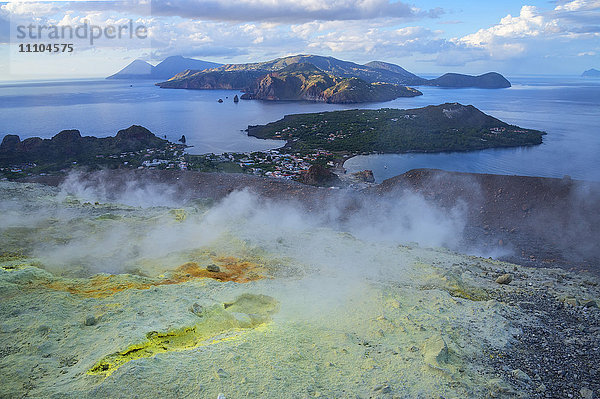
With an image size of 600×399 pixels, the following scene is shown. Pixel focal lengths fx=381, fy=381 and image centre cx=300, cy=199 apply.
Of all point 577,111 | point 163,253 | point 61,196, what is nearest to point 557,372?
point 163,253

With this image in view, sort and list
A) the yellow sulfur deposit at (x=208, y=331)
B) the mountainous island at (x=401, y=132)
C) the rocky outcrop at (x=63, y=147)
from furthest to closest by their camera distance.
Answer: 1. the mountainous island at (x=401, y=132)
2. the rocky outcrop at (x=63, y=147)
3. the yellow sulfur deposit at (x=208, y=331)

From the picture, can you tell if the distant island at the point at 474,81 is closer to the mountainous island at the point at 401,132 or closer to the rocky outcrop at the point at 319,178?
the mountainous island at the point at 401,132

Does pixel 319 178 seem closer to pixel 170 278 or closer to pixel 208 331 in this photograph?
pixel 170 278

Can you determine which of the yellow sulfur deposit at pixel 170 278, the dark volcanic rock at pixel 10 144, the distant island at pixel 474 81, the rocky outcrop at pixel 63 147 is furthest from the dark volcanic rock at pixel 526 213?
the distant island at pixel 474 81

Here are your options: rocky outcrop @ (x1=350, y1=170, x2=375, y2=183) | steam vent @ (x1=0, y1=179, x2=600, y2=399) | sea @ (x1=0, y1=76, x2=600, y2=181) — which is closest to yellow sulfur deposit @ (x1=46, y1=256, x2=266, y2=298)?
steam vent @ (x1=0, y1=179, x2=600, y2=399)

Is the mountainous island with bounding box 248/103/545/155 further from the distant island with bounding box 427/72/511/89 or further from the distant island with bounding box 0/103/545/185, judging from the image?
the distant island with bounding box 427/72/511/89

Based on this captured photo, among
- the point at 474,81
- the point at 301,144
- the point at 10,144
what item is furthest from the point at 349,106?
the point at 474,81
